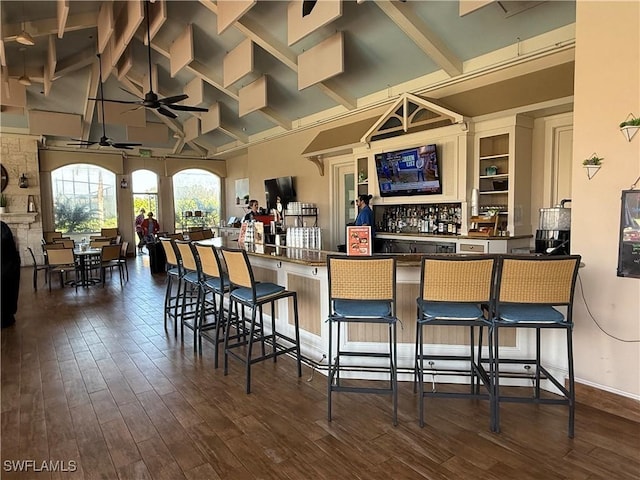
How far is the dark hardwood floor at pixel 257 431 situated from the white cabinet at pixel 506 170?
109 inches

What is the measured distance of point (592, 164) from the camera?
270 centimetres

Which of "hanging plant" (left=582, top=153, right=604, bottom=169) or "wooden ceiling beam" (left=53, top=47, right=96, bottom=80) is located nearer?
"hanging plant" (left=582, top=153, right=604, bottom=169)

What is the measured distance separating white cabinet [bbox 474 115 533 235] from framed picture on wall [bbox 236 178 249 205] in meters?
8.27

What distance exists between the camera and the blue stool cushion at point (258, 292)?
325cm

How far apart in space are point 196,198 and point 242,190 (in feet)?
5.89

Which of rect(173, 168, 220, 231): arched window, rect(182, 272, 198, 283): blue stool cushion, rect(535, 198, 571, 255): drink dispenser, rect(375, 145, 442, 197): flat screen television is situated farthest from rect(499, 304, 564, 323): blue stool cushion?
rect(173, 168, 220, 231): arched window

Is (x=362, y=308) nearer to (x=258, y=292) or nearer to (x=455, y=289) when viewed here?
(x=455, y=289)

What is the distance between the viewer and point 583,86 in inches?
108

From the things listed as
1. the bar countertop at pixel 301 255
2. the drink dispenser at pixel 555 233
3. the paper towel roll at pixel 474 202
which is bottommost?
the bar countertop at pixel 301 255

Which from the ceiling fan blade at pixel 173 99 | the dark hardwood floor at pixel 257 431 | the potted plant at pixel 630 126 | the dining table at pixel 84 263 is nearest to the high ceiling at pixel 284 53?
the ceiling fan blade at pixel 173 99

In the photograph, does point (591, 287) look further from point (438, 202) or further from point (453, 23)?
point (453, 23)

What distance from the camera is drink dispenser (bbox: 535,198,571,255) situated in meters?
3.17

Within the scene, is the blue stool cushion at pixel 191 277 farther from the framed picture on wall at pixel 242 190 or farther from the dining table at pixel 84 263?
the framed picture on wall at pixel 242 190

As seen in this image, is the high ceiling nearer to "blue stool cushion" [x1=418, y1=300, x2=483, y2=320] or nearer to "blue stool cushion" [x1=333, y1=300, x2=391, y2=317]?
"blue stool cushion" [x1=418, y1=300, x2=483, y2=320]
